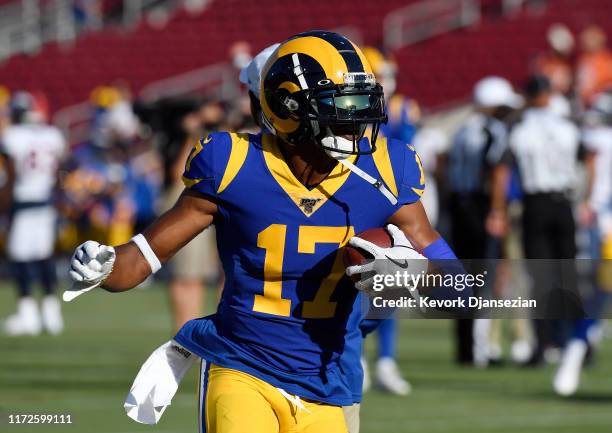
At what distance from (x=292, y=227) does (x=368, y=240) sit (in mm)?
230

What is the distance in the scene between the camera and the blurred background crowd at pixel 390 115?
402 inches

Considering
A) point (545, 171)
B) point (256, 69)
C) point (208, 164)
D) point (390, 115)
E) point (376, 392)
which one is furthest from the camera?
point (545, 171)

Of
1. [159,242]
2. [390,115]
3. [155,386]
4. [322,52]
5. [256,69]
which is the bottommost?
[155,386]

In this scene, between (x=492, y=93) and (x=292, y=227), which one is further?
(x=492, y=93)

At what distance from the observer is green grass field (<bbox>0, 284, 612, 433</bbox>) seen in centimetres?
757

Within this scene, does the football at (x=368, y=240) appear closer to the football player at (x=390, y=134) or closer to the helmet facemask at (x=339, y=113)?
the helmet facemask at (x=339, y=113)

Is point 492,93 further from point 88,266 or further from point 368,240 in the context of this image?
point 88,266

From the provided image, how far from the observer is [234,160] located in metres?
4.16

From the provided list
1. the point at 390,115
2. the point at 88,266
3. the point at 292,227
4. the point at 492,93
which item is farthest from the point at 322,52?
the point at 492,93

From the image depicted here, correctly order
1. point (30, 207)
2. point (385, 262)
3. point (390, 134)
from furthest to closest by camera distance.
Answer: point (30, 207) → point (390, 134) → point (385, 262)

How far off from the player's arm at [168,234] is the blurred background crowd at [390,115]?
233cm

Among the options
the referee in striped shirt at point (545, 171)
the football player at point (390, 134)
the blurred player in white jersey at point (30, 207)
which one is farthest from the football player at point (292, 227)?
the blurred player in white jersey at point (30, 207)

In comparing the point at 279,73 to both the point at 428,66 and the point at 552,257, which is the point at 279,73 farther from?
the point at 428,66

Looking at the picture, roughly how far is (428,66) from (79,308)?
8.68 m
